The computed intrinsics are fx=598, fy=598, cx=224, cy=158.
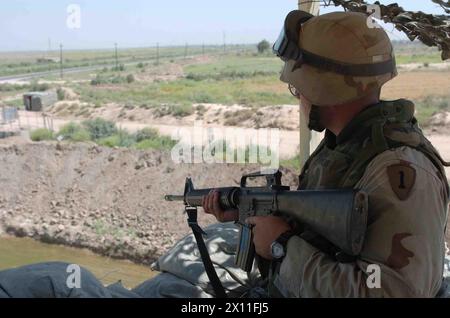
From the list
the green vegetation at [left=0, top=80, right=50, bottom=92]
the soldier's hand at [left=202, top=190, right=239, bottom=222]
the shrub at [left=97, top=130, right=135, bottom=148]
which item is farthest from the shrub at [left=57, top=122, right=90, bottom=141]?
the soldier's hand at [left=202, top=190, right=239, bottom=222]

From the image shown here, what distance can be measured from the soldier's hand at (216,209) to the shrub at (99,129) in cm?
1644

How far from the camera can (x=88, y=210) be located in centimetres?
1316

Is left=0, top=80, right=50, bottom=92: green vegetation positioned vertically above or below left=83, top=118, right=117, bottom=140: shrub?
above

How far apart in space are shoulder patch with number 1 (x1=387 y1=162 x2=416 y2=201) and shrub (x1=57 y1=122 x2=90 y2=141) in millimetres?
16807

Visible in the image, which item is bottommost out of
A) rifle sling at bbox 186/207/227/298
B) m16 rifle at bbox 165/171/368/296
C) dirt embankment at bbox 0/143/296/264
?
dirt embankment at bbox 0/143/296/264

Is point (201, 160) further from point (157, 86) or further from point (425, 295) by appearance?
point (157, 86)

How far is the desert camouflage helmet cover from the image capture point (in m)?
1.90

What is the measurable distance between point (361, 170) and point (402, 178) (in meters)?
0.16

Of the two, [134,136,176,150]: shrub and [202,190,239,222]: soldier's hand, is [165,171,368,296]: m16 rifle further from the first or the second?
[134,136,176,150]: shrub

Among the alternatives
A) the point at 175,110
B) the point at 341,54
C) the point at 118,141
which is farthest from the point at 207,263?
the point at 175,110

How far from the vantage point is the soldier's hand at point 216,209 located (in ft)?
7.70

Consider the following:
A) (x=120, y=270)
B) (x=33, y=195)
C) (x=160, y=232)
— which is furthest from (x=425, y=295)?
(x=33, y=195)

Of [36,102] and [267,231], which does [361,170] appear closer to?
[267,231]

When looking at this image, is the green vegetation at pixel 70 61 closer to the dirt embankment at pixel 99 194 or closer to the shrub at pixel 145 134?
the shrub at pixel 145 134
